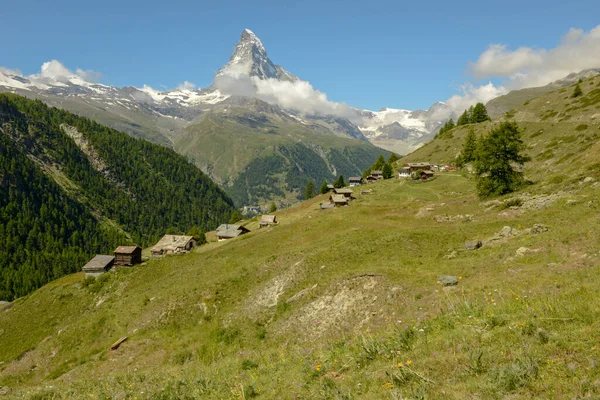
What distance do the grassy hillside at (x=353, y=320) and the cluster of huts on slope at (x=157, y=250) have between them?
1209 inches

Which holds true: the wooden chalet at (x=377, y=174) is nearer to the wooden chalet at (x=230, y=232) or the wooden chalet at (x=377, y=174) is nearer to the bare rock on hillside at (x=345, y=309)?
the wooden chalet at (x=230, y=232)

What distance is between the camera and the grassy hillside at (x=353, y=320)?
10.6 metres

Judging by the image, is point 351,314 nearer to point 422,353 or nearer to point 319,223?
point 422,353

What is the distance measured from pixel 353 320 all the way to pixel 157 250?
108386mm

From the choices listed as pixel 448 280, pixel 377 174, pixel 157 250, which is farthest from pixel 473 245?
pixel 377 174

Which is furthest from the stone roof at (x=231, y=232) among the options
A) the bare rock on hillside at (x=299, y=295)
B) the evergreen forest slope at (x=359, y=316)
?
the bare rock on hillside at (x=299, y=295)

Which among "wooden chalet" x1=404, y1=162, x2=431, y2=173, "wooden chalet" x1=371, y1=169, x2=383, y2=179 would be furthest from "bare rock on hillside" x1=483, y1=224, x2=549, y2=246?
"wooden chalet" x1=371, y1=169, x2=383, y2=179

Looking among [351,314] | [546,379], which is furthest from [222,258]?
[546,379]

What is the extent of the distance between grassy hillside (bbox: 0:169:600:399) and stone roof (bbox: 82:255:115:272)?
2930 cm

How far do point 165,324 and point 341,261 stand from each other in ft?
68.1

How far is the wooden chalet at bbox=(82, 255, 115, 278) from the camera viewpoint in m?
94.1

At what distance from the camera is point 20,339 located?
51.0 meters

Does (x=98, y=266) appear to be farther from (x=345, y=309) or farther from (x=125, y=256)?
(x=345, y=309)

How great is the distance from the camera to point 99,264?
9656 centimetres
